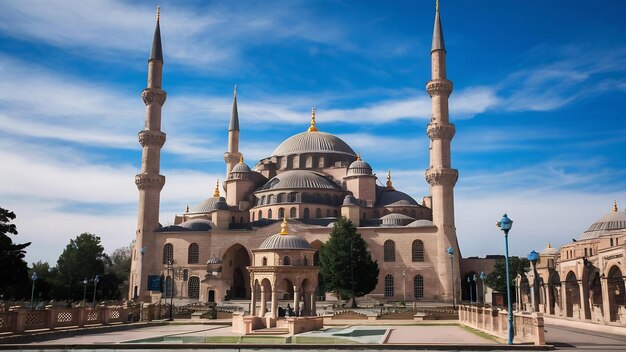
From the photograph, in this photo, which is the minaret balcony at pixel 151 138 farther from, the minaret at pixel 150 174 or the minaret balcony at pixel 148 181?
the minaret balcony at pixel 148 181

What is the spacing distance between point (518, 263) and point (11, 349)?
52906 mm

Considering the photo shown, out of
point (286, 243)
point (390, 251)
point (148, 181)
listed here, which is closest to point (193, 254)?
point (148, 181)

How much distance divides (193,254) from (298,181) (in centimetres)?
1178

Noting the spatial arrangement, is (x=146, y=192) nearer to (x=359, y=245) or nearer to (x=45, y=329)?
(x=359, y=245)

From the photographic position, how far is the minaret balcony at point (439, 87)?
50.5m

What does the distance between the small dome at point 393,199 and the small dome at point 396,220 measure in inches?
123

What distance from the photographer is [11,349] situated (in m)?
16.5

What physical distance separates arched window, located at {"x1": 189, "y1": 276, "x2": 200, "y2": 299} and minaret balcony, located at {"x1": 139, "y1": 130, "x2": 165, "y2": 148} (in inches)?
486

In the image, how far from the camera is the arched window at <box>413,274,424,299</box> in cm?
4906

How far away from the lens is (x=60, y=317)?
77.8 feet

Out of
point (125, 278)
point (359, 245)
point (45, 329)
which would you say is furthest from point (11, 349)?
point (125, 278)

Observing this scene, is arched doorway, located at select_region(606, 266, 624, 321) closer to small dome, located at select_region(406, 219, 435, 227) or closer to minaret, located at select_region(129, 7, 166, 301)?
small dome, located at select_region(406, 219, 435, 227)

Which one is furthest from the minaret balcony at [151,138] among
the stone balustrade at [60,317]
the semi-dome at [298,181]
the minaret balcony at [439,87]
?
the stone balustrade at [60,317]

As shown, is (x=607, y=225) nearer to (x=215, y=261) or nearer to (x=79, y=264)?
(x=215, y=261)
